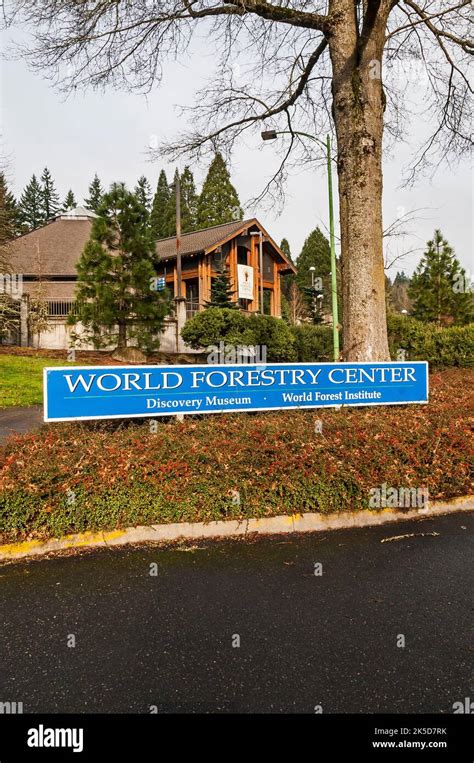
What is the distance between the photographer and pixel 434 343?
17.9 meters

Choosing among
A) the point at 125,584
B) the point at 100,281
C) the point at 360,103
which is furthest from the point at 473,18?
the point at 100,281

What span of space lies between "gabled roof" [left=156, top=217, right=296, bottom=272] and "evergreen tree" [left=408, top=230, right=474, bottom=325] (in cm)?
1065

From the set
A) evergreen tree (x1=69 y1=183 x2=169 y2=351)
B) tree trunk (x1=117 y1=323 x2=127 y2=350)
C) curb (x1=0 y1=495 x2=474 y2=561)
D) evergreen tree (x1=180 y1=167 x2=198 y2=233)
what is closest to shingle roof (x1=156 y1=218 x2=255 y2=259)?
evergreen tree (x1=69 y1=183 x2=169 y2=351)

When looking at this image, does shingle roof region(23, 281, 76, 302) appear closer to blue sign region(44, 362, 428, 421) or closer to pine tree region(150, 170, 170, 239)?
blue sign region(44, 362, 428, 421)

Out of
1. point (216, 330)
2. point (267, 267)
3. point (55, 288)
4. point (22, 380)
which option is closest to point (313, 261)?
point (267, 267)

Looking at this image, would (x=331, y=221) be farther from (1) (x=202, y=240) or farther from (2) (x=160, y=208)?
(2) (x=160, y=208)

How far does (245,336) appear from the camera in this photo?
17.2 metres

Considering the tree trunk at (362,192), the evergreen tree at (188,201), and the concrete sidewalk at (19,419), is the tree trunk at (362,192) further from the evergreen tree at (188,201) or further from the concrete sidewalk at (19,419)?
the evergreen tree at (188,201)

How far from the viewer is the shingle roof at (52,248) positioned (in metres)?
30.0

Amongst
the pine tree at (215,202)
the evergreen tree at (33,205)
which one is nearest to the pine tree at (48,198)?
the evergreen tree at (33,205)

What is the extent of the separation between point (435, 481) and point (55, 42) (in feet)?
31.0

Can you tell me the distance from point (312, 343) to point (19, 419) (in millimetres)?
12664

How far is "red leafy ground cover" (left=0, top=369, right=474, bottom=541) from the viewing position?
4109 millimetres
